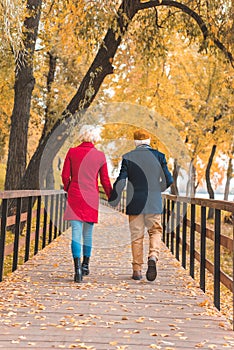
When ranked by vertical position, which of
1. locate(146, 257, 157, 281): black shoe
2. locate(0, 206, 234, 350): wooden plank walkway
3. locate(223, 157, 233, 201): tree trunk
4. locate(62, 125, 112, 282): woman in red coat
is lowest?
locate(0, 206, 234, 350): wooden plank walkway

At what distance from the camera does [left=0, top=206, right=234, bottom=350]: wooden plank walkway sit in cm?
404

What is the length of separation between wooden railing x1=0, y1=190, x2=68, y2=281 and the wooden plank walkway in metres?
0.41

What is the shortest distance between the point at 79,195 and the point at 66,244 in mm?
5213

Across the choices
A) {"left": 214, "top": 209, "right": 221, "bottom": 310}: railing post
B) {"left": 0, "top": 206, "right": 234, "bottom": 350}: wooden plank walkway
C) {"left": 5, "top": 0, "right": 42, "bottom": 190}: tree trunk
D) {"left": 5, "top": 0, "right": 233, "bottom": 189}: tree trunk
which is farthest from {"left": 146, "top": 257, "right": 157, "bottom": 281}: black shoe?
{"left": 5, "top": 0, "right": 42, "bottom": 190}: tree trunk

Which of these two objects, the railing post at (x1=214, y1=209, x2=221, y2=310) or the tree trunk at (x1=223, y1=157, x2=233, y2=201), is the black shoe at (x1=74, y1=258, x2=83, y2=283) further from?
the tree trunk at (x1=223, y1=157, x2=233, y2=201)

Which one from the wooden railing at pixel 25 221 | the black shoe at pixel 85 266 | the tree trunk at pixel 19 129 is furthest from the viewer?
the tree trunk at pixel 19 129

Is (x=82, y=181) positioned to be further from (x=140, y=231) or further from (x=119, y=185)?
(x=140, y=231)

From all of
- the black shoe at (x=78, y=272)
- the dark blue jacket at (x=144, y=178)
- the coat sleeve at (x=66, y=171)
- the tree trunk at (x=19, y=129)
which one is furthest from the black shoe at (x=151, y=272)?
the tree trunk at (x=19, y=129)

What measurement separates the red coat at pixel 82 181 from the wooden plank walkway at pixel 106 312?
0.91 metres

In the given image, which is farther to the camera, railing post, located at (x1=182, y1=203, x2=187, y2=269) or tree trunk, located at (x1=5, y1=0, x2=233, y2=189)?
tree trunk, located at (x1=5, y1=0, x2=233, y2=189)

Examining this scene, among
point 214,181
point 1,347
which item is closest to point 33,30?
point 1,347

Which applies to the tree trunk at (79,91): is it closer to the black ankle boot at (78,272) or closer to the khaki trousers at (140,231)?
the khaki trousers at (140,231)

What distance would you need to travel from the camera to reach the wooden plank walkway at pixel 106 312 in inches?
159

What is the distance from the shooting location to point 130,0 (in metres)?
10.9
